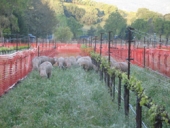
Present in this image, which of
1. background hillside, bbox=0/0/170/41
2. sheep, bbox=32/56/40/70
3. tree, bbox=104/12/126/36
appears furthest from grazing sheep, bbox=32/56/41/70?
tree, bbox=104/12/126/36

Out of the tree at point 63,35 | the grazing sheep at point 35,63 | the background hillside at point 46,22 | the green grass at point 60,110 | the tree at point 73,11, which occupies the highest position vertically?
the tree at point 73,11

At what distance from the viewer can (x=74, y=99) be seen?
1047 cm

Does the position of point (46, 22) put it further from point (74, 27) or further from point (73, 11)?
point (73, 11)

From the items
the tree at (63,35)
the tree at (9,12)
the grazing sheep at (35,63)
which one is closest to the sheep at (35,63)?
the grazing sheep at (35,63)

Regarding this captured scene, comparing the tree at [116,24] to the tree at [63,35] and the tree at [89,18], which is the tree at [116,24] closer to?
the tree at [63,35]

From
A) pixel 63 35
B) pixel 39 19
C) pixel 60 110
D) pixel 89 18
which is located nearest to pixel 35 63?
pixel 60 110

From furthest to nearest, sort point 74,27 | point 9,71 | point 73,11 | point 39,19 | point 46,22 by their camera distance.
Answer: point 73,11, point 74,27, point 46,22, point 39,19, point 9,71

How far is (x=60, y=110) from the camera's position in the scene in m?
9.28

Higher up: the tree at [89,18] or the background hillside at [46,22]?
the tree at [89,18]

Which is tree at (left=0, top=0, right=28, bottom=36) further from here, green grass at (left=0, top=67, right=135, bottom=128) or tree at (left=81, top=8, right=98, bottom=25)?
tree at (left=81, top=8, right=98, bottom=25)

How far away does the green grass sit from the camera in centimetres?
790

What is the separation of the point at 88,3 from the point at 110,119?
172409mm

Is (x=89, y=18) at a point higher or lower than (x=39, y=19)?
higher

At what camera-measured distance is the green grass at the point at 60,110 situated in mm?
7902
